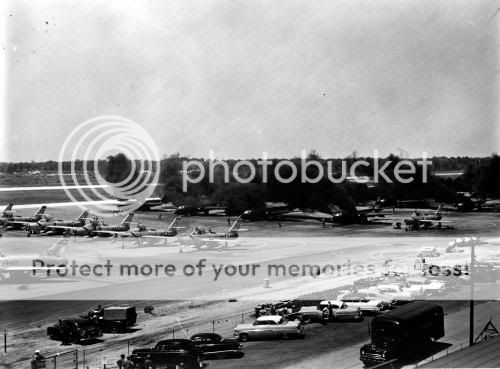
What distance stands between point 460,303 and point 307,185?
1556 centimetres

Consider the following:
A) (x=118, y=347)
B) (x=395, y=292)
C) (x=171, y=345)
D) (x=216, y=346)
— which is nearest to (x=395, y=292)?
(x=395, y=292)

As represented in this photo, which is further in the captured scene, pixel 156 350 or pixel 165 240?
pixel 165 240

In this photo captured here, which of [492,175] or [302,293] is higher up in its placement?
[492,175]

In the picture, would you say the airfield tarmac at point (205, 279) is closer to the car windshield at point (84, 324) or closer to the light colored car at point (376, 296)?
the car windshield at point (84, 324)

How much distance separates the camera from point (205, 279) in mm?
17594

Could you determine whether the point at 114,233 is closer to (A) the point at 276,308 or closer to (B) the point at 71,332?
(A) the point at 276,308

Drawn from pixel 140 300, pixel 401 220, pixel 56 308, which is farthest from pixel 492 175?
pixel 56 308

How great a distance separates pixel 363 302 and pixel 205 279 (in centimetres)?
557

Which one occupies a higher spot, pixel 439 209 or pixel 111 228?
pixel 439 209

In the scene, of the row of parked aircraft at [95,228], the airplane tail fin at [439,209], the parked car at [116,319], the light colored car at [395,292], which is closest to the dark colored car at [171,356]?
the parked car at [116,319]

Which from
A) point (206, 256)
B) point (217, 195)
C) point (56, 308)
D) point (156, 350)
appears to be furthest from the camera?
point (217, 195)

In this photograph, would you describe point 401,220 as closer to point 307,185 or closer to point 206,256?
point 307,185

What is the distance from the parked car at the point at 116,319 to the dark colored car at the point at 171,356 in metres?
2.43

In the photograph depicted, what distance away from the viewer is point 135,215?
86.0ft
